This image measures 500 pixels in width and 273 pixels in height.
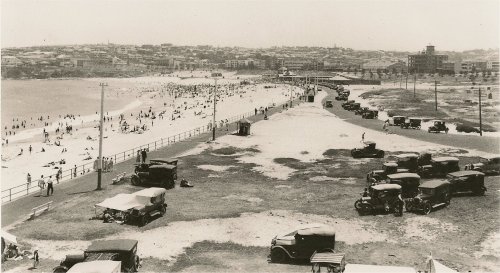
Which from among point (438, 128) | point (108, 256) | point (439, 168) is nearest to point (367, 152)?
point (439, 168)

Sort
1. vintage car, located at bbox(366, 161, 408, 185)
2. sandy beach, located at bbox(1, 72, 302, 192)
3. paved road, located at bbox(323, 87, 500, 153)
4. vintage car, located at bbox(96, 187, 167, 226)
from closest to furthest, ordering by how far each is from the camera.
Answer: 1. vintage car, located at bbox(96, 187, 167, 226)
2. vintage car, located at bbox(366, 161, 408, 185)
3. paved road, located at bbox(323, 87, 500, 153)
4. sandy beach, located at bbox(1, 72, 302, 192)

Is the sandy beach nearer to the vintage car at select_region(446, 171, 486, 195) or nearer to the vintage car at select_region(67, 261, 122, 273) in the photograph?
the vintage car at select_region(67, 261, 122, 273)

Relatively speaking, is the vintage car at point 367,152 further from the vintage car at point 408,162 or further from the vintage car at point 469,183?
the vintage car at point 469,183

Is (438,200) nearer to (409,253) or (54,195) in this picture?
(409,253)

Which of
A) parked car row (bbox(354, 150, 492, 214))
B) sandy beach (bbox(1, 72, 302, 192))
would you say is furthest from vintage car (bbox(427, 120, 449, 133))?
sandy beach (bbox(1, 72, 302, 192))

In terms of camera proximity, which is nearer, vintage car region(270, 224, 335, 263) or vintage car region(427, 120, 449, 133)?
vintage car region(270, 224, 335, 263)

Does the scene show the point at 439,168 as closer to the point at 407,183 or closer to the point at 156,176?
the point at 407,183

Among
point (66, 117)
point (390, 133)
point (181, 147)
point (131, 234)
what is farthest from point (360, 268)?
point (66, 117)
